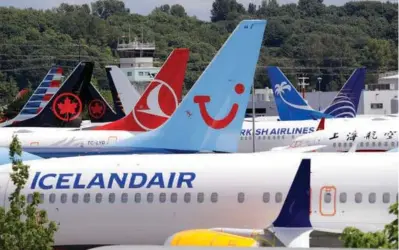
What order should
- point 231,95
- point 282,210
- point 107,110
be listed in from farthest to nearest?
point 107,110 → point 231,95 → point 282,210

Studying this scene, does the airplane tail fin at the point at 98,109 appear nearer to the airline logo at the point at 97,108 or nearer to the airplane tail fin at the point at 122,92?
the airline logo at the point at 97,108

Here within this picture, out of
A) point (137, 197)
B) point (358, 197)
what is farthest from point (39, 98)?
point (358, 197)

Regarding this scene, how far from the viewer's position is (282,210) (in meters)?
23.6

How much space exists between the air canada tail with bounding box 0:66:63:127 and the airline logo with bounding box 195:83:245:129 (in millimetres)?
24597

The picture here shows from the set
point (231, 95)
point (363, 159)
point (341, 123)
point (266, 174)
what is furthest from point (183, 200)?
point (341, 123)

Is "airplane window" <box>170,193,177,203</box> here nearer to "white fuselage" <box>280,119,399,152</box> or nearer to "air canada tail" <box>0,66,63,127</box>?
"white fuselage" <box>280,119,399,152</box>

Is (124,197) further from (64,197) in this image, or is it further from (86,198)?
(64,197)

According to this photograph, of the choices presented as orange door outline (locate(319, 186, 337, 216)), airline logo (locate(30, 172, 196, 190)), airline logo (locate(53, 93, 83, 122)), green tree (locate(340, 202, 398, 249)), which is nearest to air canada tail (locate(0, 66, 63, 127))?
airline logo (locate(53, 93, 83, 122))

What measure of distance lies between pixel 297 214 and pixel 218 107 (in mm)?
16157

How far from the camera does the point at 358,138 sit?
59.9 meters

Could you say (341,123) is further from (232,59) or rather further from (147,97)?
(232,59)

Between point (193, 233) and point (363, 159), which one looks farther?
point (363, 159)

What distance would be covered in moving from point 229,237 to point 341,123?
41.5 m

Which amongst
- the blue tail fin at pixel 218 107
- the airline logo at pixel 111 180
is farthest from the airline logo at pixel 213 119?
the airline logo at pixel 111 180
